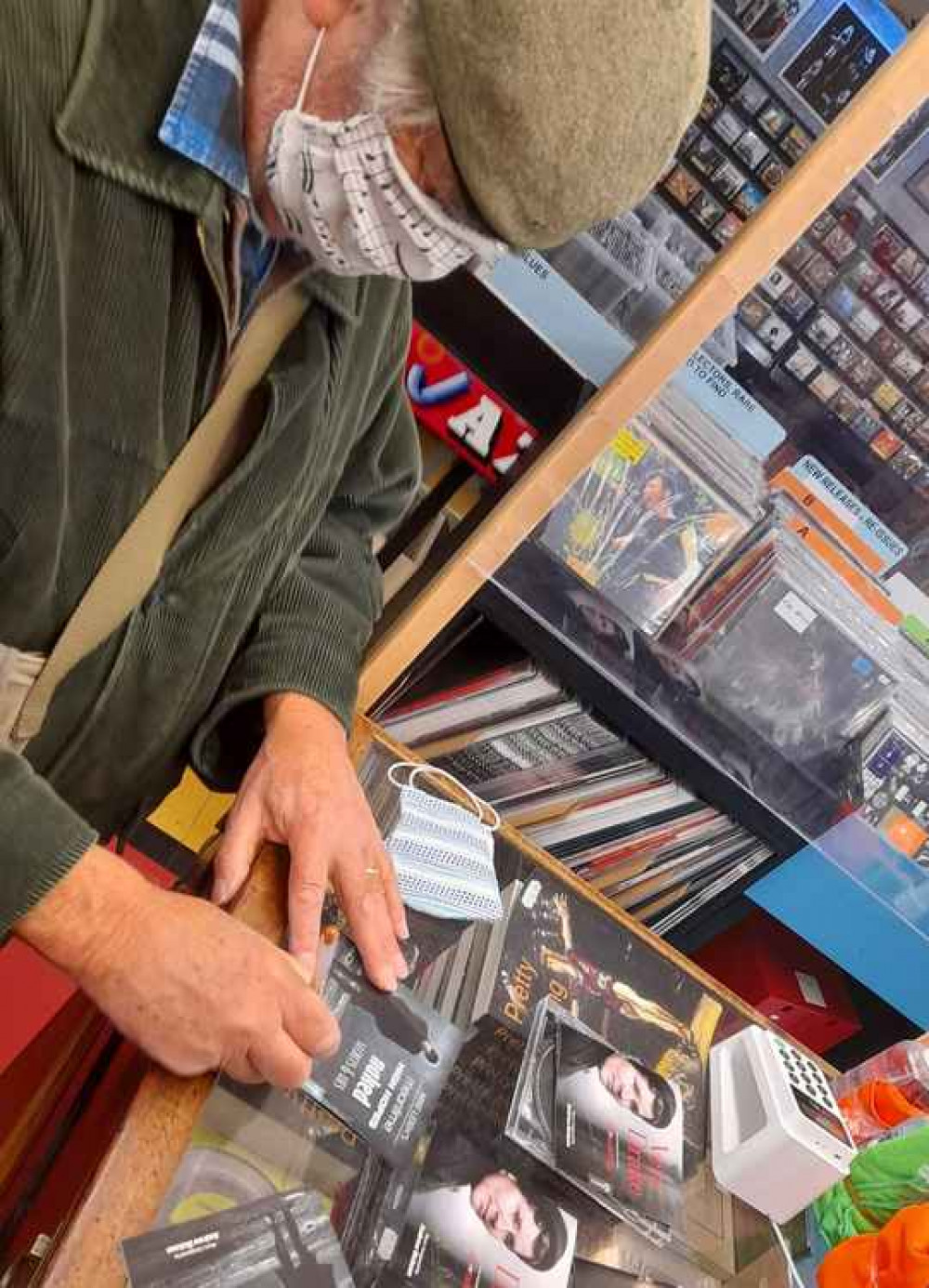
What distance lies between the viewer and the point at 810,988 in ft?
7.33

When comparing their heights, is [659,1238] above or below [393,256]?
below

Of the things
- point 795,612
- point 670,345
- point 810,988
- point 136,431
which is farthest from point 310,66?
point 810,988

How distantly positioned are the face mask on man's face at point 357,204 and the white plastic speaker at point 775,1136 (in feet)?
3.00

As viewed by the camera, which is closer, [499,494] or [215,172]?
[215,172]

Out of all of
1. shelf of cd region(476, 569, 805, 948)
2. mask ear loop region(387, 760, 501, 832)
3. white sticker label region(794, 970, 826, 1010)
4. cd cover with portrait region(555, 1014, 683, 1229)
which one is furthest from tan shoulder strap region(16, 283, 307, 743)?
white sticker label region(794, 970, 826, 1010)

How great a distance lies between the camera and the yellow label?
1.66 metres

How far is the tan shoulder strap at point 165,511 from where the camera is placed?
883 mm

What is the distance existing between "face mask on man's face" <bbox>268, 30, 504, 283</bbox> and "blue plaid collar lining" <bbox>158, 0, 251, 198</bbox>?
0.15 feet

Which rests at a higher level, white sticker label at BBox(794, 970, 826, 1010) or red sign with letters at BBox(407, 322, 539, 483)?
red sign with letters at BBox(407, 322, 539, 483)

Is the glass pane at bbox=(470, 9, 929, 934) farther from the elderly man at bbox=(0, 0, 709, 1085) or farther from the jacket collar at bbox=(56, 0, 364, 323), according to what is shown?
the jacket collar at bbox=(56, 0, 364, 323)

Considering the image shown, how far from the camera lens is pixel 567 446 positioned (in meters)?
1.54

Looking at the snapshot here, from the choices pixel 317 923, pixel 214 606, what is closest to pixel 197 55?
pixel 214 606

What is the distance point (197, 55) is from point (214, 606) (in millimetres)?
466

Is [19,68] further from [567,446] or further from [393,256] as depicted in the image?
[567,446]
